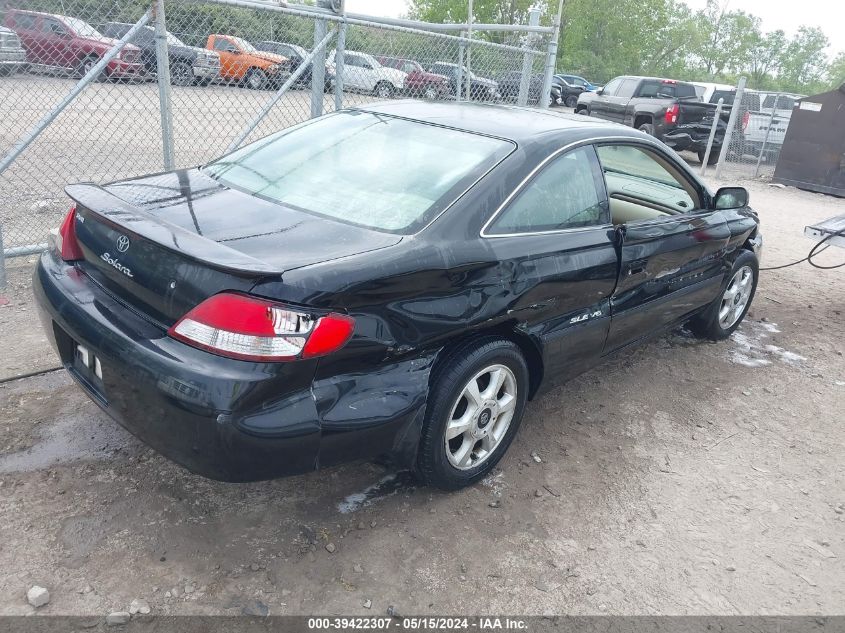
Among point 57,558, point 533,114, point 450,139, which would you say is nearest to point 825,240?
point 533,114

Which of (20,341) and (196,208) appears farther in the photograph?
(20,341)

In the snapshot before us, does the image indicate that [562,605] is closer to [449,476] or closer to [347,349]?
[449,476]

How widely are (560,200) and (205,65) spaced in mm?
3454

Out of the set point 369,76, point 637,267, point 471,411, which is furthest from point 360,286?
point 369,76

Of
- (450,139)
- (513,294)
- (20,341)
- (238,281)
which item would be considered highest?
(450,139)

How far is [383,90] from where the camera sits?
658 centimetres

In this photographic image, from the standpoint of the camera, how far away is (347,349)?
227 cm

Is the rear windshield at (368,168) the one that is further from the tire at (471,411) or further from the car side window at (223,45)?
the car side window at (223,45)

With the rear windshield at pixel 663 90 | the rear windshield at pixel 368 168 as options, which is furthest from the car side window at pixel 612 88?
the rear windshield at pixel 368 168

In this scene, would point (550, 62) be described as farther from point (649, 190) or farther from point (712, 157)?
point (712, 157)

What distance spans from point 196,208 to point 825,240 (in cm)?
507

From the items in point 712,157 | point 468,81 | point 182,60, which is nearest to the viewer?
point 182,60

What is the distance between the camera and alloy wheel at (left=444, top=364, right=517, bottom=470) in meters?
2.82

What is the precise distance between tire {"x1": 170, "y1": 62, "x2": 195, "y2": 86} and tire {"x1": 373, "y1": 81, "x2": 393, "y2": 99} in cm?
176
